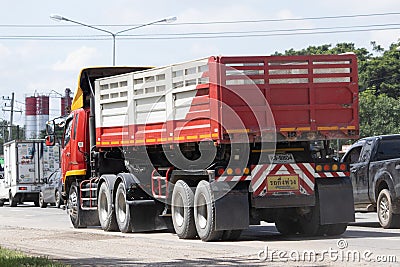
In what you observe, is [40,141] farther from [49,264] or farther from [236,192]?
[49,264]

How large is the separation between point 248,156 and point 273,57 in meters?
1.86

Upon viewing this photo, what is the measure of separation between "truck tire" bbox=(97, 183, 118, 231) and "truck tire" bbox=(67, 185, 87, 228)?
4.04ft

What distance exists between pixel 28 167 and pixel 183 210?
26403mm

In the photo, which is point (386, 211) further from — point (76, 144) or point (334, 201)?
point (76, 144)

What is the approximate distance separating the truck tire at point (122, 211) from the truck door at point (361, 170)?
16.9ft

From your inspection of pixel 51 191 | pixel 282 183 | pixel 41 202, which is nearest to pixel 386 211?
pixel 282 183

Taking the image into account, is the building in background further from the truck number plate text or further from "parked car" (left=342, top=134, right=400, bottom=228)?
the truck number plate text

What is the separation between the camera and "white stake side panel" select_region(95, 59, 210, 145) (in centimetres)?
1689

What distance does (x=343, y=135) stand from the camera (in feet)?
54.8

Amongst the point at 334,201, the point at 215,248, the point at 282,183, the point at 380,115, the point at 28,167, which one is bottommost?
the point at 215,248

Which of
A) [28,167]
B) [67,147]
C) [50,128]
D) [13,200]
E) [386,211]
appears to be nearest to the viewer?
[386,211]

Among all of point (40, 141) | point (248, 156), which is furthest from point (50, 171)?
point (248, 156)

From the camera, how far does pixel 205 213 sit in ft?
55.0

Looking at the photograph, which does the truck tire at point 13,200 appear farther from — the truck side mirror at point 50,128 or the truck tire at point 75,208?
the truck tire at point 75,208
